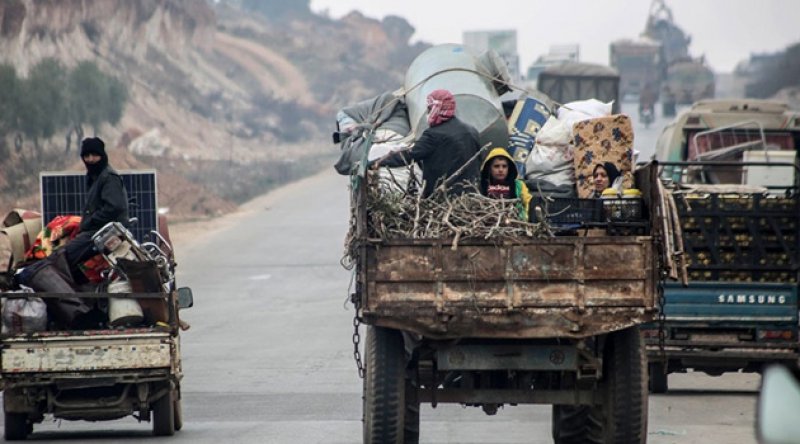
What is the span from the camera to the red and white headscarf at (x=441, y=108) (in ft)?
34.1

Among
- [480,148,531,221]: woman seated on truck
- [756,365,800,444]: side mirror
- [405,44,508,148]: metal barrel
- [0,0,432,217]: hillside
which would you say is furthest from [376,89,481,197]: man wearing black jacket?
[0,0,432,217]: hillside

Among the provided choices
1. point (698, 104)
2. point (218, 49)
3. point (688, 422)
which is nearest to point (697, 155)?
point (698, 104)

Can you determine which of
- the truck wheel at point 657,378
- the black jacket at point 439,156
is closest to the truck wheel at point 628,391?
the black jacket at point 439,156

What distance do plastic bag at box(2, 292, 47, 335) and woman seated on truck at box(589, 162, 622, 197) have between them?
14.3 ft

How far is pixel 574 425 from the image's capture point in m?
10.4

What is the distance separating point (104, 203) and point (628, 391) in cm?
486

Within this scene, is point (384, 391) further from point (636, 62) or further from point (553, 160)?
point (636, 62)

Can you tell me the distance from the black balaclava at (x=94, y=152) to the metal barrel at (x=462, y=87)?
2.56m

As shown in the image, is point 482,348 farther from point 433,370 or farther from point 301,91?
point 301,91

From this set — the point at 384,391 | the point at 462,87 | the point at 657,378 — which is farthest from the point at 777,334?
the point at 384,391

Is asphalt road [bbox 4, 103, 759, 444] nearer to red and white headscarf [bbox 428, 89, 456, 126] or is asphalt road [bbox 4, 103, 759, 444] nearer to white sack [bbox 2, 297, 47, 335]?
white sack [bbox 2, 297, 47, 335]

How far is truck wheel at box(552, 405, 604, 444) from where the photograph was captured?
10.2 meters

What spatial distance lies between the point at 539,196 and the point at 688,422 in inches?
156

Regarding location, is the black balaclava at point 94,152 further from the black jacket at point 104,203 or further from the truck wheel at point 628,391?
the truck wheel at point 628,391
